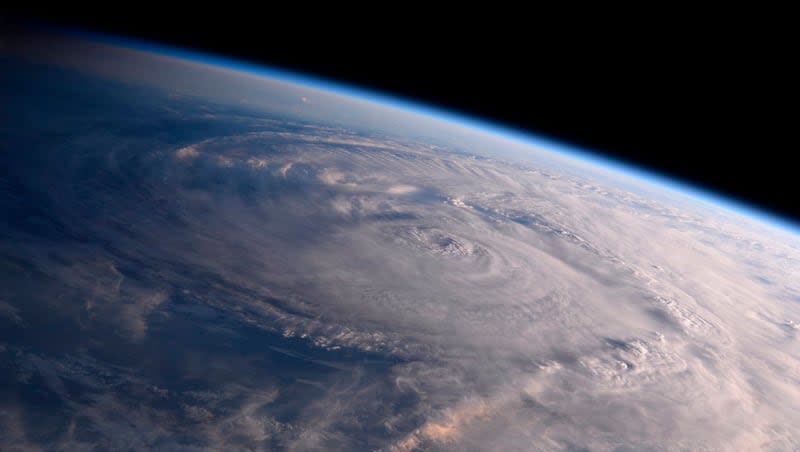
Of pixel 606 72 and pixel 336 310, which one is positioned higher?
pixel 606 72

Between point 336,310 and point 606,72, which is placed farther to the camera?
point 336,310

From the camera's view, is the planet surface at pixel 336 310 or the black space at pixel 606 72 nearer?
the black space at pixel 606 72

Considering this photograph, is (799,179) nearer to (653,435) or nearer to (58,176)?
(653,435)

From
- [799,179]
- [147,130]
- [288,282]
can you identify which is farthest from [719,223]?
[147,130]

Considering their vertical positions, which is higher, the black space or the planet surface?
the black space

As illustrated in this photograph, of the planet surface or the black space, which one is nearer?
the black space
